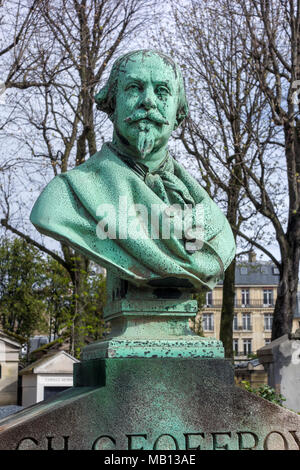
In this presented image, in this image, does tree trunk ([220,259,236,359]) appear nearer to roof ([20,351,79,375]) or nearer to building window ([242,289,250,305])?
roof ([20,351,79,375])

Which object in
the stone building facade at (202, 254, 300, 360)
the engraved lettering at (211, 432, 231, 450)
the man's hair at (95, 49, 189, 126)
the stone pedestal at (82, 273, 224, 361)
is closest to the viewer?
the engraved lettering at (211, 432, 231, 450)

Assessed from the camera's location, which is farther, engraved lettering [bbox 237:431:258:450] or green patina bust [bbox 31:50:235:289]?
green patina bust [bbox 31:50:235:289]

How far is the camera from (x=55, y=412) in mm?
2768

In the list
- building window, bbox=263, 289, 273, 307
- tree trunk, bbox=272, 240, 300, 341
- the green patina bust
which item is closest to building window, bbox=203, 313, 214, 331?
building window, bbox=263, 289, 273, 307

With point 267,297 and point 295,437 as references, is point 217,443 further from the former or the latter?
point 267,297

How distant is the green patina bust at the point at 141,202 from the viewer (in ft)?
10.5

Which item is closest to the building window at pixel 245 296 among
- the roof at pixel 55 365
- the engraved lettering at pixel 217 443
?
the roof at pixel 55 365

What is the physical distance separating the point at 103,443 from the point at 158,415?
29 cm

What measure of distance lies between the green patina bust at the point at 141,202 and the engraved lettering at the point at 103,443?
82cm

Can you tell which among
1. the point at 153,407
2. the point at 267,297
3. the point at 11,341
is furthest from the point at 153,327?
the point at 267,297

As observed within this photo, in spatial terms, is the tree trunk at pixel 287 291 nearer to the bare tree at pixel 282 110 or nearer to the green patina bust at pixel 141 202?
the bare tree at pixel 282 110

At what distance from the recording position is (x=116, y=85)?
366cm

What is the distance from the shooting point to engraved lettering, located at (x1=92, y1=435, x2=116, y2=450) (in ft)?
9.08
